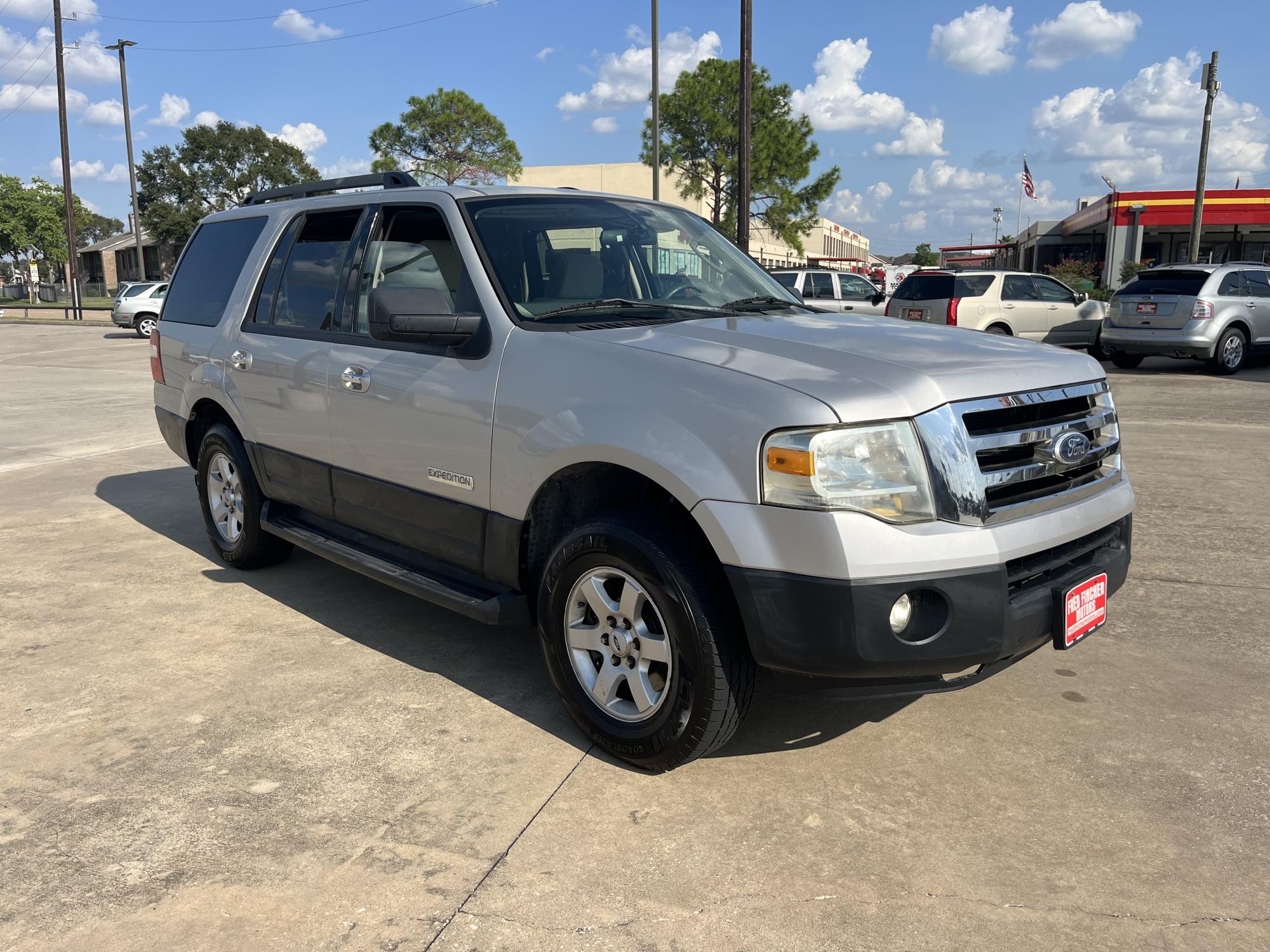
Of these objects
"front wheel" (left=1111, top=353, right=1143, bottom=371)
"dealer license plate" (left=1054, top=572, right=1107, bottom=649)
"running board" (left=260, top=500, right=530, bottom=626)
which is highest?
"front wheel" (left=1111, top=353, right=1143, bottom=371)

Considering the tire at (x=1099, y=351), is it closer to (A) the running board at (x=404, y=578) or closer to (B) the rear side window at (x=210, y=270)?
(B) the rear side window at (x=210, y=270)

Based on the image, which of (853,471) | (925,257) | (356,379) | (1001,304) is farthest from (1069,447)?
(925,257)

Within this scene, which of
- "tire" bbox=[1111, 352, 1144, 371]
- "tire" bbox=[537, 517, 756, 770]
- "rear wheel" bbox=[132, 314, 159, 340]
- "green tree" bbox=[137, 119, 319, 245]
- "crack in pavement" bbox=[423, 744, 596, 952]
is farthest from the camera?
"green tree" bbox=[137, 119, 319, 245]

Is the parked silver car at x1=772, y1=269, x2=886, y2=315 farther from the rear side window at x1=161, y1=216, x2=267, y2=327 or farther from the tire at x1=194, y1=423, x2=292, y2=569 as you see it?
the tire at x1=194, y1=423, x2=292, y2=569

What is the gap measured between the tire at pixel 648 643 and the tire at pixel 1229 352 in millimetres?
15147

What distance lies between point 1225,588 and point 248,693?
4.61 meters

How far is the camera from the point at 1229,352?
15.6m

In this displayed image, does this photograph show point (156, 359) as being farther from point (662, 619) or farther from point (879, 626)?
point (879, 626)

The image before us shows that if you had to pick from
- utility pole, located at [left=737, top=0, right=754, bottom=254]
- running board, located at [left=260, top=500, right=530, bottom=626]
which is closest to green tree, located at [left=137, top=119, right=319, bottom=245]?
utility pole, located at [left=737, top=0, right=754, bottom=254]

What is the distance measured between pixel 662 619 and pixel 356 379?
1853 millimetres

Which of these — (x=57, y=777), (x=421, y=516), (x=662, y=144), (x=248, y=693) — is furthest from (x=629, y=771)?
(x=662, y=144)

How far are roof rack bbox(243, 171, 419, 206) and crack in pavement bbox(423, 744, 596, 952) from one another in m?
2.62

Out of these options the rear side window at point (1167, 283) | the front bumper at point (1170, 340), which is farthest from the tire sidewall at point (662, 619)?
the rear side window at point (1167, 283)

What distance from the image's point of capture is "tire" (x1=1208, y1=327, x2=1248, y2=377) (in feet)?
50.9
